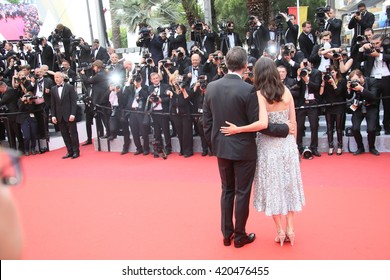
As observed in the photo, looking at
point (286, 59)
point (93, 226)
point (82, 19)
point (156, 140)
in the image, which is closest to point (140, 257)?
point (93, 226)

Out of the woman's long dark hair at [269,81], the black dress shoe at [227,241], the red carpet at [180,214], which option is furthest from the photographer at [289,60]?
the black dress shoe at [227,241]

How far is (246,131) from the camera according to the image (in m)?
3.24

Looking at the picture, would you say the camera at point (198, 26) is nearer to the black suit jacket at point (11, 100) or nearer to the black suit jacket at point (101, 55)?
the black suit jacket at point (101, 55)

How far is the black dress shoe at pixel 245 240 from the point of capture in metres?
3.50

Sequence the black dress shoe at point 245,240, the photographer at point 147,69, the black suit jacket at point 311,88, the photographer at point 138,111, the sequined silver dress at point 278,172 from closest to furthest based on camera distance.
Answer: the sequined silver dress at point 278,172, the black dress shoe at point 245,240, the black suit jacket at point 311,88, the photographer at point 138,111, the photographer at point 147,69

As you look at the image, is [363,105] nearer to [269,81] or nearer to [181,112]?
[181,112]

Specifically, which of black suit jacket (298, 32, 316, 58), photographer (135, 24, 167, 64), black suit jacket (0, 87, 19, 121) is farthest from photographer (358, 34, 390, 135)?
black suit jacket (0, 87, 19, 121)

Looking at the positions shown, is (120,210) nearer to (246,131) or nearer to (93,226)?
(93,226)

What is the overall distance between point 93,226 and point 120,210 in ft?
1.55

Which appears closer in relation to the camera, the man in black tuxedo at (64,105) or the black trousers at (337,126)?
the black trousers at (337,126)

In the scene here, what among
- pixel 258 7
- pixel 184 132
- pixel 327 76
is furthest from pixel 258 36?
→ pixel 184 132

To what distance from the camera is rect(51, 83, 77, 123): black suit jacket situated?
742 centimetres

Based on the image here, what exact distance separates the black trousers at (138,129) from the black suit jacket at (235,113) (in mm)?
4131

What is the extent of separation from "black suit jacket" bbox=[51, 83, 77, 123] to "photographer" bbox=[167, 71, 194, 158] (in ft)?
5.43
